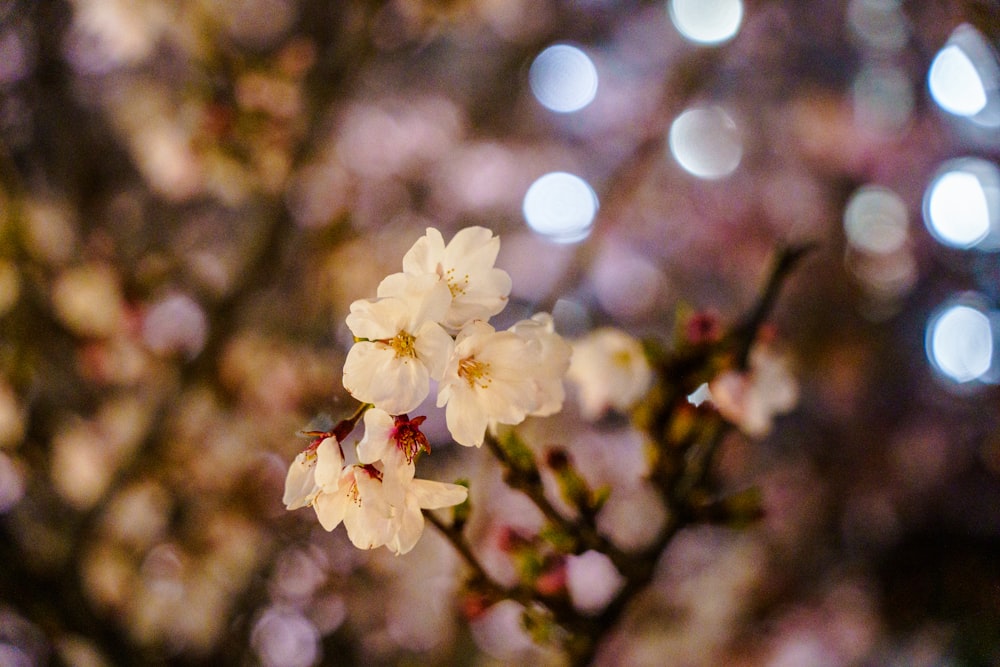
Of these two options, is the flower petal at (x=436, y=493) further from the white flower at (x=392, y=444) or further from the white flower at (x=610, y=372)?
the white flower at (x=610, y=372)

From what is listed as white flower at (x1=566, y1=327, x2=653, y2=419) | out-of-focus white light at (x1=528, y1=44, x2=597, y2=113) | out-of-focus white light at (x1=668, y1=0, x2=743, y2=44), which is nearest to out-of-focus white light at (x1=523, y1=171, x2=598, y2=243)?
out-of-focus white light at (x1=528, y1=44, x2=597, y2=113)

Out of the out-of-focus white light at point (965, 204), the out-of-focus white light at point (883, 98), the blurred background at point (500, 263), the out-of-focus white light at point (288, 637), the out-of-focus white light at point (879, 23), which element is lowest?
the out-of-focus white light at point (288, 637)

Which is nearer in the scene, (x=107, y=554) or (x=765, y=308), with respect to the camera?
(x=765, y=308)

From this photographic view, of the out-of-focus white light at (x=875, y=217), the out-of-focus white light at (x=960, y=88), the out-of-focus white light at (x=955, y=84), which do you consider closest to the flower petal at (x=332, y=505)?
the out-of-focus white light at (x=960, y=88)

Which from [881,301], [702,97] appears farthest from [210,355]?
[881,301]

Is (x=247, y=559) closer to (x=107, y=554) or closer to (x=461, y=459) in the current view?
(x=107, y=554)
